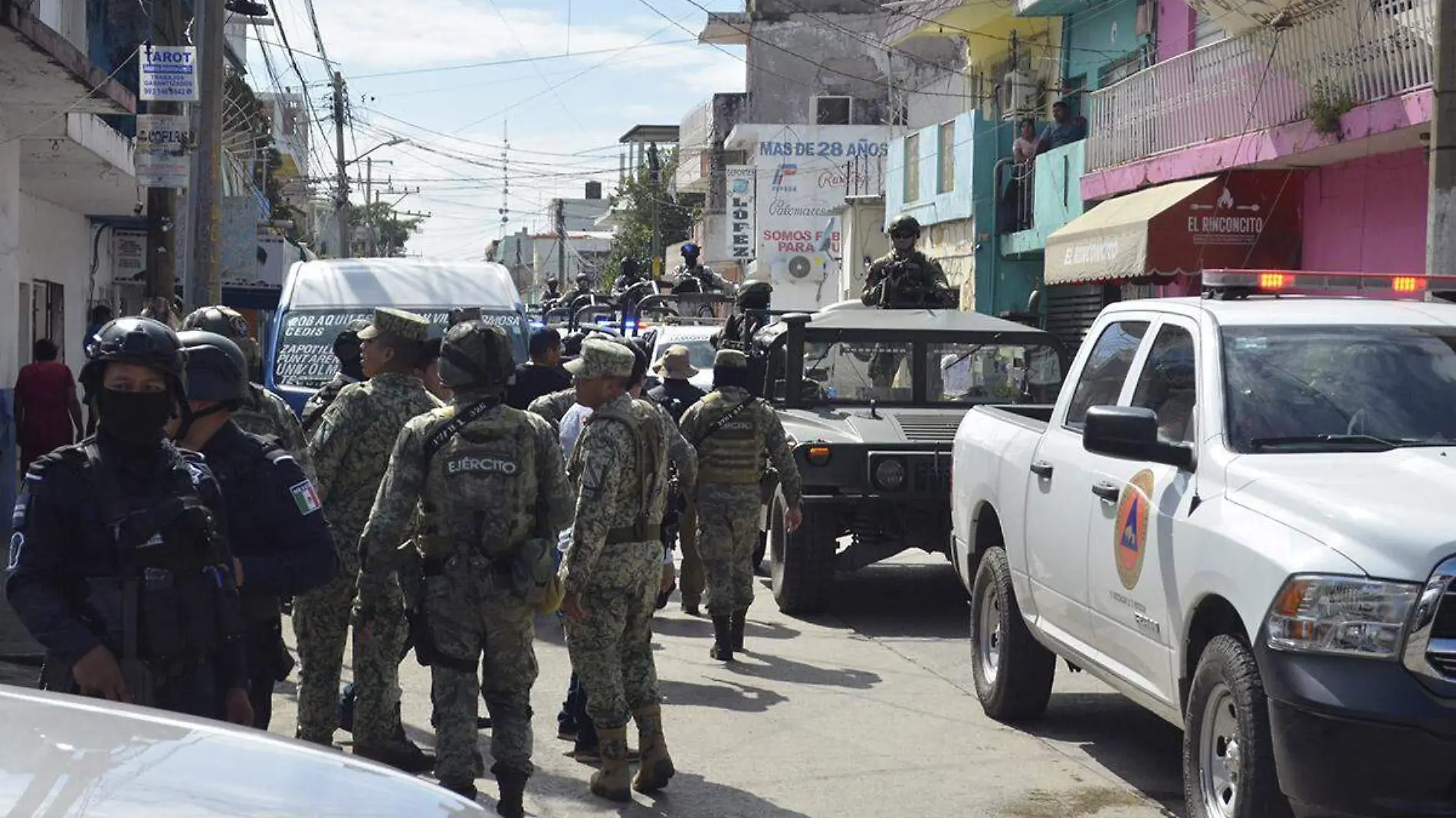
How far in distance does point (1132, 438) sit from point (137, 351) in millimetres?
3238

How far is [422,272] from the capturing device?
529 inches

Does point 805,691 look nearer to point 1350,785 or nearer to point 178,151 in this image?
point 1350,785

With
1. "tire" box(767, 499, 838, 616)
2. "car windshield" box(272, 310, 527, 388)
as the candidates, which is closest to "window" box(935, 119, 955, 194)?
"car windshield" box(272, 310, 527, 388)

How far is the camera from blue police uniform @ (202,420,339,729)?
15.9 ft

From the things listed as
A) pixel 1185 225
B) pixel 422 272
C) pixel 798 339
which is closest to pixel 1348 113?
pixel 1185 225

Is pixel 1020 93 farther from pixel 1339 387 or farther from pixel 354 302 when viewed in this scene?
pixel 1339 387

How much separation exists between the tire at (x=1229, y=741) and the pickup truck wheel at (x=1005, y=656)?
210 cm

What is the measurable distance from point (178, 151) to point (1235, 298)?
10511 millimetres

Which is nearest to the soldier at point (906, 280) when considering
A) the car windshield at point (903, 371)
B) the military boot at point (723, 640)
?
the car windshield at point (903, 371)

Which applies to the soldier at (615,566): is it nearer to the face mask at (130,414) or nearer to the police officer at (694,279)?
the face mask at (130,414)

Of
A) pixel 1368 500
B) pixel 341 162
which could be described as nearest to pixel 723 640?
pixel 1368 500

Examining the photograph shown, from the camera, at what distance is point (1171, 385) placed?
6629 millimetres

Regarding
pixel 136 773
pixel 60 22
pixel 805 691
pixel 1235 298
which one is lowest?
pixel 805 691

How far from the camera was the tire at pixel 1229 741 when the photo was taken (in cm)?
526
